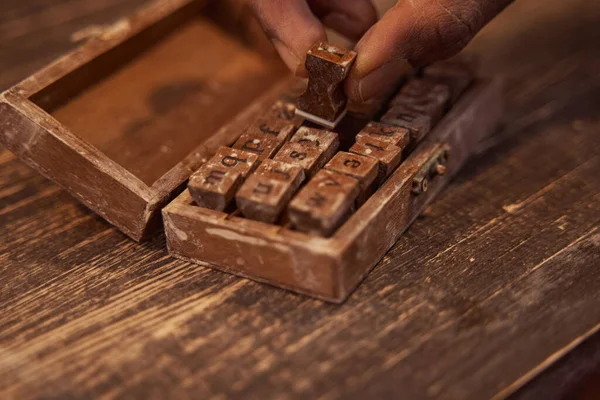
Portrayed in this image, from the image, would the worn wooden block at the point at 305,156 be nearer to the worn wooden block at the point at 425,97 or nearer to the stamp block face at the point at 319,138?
the stamp block face at the point at 319,138

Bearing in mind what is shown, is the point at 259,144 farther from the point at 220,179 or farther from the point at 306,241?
the point at 306,241

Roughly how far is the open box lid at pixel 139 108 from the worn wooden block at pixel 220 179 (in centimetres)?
9

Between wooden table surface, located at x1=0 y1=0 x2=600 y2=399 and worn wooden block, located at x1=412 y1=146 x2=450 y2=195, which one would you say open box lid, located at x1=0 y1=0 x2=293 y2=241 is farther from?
worn wooden block, located at x1=412 y1=146 x2=450 y2=195

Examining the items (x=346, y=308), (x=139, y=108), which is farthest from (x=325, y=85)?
(x=139, y=108)

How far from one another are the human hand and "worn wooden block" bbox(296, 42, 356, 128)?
0.03 m

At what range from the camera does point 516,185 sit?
1.38m

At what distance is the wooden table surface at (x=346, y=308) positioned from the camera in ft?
3.31

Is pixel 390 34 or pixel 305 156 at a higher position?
pixel 390 34

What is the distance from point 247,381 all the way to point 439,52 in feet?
2.33

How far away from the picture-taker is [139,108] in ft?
5.13

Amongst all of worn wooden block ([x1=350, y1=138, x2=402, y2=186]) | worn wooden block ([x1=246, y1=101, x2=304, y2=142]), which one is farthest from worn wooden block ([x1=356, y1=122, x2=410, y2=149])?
worn wooden block ([x1=246, y1=101, x2=304, y2=142])

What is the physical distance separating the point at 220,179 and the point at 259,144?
0.14 metres

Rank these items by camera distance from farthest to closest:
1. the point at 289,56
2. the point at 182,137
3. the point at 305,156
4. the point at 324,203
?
the point at 182,137, the point at 289,56, the point at 305,156, the point at 324,203

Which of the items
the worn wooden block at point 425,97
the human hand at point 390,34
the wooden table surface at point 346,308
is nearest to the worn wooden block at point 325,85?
the human hand at point 390,34
